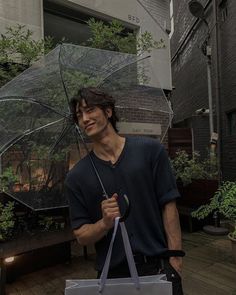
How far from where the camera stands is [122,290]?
1348 millimetres

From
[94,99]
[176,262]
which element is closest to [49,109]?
[94,99]

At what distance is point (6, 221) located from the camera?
370 cm

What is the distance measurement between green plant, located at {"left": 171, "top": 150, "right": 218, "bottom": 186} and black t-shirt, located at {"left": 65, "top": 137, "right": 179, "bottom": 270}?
5.11 m

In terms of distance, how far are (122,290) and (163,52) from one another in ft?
25.4

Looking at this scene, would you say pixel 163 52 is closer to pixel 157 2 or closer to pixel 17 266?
pixel 157 2

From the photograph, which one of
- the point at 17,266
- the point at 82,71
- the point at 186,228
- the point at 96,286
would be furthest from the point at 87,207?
the point at 186,228

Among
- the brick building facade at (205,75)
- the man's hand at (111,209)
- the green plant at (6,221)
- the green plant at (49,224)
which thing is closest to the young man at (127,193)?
the man's hand at (111,209)

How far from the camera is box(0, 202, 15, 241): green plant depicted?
3.67 metres

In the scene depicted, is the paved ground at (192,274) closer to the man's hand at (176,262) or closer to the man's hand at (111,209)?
the man's hand at (176,262)

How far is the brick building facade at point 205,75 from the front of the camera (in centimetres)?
781

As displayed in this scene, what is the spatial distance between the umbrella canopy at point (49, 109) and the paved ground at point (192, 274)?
1.46 meters

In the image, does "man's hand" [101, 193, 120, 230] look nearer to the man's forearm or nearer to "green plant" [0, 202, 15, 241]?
the man's forearm

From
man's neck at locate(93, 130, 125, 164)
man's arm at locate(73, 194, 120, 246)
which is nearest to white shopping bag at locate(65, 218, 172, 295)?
man's arm at locate(73, 194, 120, 246)

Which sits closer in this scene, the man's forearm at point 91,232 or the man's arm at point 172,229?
the man's forearm at point 91,232
